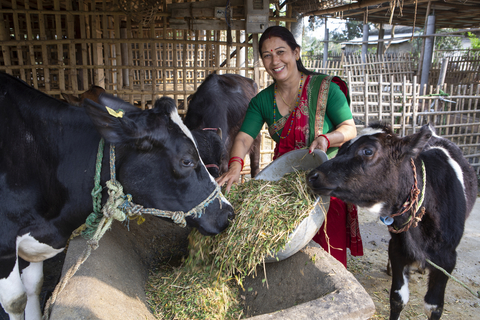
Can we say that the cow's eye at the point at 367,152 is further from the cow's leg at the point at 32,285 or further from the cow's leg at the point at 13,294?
the cow's leg at the point at 32,285

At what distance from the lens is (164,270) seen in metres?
2.83

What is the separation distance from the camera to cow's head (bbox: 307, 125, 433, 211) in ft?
6.89

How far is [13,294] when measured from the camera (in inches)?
76.1

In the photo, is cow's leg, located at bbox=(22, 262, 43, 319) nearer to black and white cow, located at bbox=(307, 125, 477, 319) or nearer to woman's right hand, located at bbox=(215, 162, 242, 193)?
woman's right hand, located at bbox=(215, 162, 242, 193)

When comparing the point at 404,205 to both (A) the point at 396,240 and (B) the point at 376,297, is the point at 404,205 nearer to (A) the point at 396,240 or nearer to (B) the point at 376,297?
(A) the point at 396,240

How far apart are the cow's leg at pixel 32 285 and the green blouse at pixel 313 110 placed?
1.89 metres

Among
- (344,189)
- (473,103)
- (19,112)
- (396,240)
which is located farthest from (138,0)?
(473,103)

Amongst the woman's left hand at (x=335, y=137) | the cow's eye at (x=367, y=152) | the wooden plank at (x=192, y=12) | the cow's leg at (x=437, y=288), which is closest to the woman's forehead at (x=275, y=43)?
the woman's left hand at (x=335, y=137)

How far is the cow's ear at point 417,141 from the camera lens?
2051 millimetres

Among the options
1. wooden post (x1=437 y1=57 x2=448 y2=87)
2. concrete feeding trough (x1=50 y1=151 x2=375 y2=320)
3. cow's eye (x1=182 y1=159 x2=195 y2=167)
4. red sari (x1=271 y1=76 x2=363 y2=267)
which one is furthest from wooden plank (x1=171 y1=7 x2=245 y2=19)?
wooden post (x1=437 y1=57 x2=448 y2=87)

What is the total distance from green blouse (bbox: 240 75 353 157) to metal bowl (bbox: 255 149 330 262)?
0.90ft

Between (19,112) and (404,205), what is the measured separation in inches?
94.1

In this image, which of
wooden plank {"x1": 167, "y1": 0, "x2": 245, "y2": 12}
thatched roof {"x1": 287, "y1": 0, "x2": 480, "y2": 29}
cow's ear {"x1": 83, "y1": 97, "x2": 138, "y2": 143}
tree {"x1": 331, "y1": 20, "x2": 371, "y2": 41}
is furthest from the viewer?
tree {"x1": 331, "y1": 20, "x2": 371, "y2": 41}

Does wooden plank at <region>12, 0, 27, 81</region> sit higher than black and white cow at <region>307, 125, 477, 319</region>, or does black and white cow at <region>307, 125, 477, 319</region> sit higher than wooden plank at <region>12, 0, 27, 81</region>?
wooden plank at <region>12, 0, 27, 81</region>
